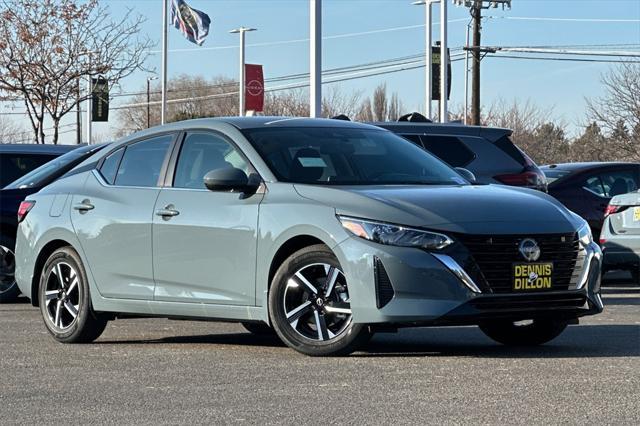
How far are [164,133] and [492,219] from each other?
2.78 meters

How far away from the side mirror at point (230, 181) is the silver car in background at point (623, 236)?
22.8 feet

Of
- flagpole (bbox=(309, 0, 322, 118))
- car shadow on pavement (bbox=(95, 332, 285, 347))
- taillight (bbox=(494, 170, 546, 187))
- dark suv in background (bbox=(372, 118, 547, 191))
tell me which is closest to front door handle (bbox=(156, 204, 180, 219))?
car shadow on pavement (bbox=(95, 332, 285, 347))

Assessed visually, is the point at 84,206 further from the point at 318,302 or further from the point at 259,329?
the point at 318,302

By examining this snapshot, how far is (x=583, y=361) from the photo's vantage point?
792cm

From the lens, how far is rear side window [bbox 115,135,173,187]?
953 cm

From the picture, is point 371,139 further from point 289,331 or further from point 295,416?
point 295,416

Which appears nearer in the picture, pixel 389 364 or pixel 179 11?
pixel 389 364

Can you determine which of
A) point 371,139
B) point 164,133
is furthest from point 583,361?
point 164,133

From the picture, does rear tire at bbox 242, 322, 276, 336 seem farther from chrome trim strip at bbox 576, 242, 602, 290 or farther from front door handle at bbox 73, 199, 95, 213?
chrome trim strip at bbox 576, 242, 602, 290

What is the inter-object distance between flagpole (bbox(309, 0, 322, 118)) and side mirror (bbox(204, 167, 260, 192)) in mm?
11971

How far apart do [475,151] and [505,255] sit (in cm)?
611

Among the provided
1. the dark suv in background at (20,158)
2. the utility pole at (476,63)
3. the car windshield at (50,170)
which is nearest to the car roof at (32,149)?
the dark suv in background at (20,158)

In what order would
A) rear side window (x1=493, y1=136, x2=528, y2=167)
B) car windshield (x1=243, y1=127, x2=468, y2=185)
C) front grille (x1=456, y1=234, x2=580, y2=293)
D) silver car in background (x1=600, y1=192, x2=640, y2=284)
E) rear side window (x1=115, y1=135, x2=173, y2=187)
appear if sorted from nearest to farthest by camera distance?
1. front grille (x1=456, y1=234, x2=580, y2=293)
2. car windshield (x1=243, y1=127, x2=468, y2=185)
3. rear side window (x1=115, y1=135, x2=173, y2=187)
4. rear side window (x1=493, y1=136, x2=528, y2=167)
5. silver car in background (x1=600, y1=192, x2=640, y2=284)

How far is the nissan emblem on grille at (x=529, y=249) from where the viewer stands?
8.04 meters
